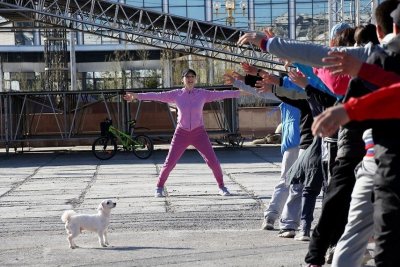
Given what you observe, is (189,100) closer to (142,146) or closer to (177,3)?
(142,146)

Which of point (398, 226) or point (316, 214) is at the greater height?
point (398, 226)

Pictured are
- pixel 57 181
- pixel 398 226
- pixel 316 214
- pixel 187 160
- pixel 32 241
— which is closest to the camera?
pixel 398 226

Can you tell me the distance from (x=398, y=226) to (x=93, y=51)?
194 feet

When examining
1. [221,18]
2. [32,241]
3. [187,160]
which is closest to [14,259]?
[32,241]

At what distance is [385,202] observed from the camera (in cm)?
462

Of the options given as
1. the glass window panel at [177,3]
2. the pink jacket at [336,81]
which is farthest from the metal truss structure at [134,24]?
the pink jacket at [336,81]

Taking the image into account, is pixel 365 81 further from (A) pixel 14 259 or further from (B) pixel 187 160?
(B) pixel 187 160

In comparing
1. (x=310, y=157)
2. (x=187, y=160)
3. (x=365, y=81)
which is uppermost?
(x=365, y=81)

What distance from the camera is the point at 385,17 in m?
5.04

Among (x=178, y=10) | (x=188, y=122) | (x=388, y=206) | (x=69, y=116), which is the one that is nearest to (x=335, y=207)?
(x=388, y=206)

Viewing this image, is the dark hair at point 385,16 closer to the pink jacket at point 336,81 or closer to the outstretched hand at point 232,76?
the pink jacket at point 336,81

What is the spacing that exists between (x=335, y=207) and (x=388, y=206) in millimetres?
1612

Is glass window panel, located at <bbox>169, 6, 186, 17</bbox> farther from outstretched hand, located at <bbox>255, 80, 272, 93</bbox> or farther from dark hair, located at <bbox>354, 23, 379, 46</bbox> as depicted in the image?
dark hair, located at <bbox>354, 23, 379, 46</bbox>

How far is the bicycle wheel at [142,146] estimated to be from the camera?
76.2 feet
